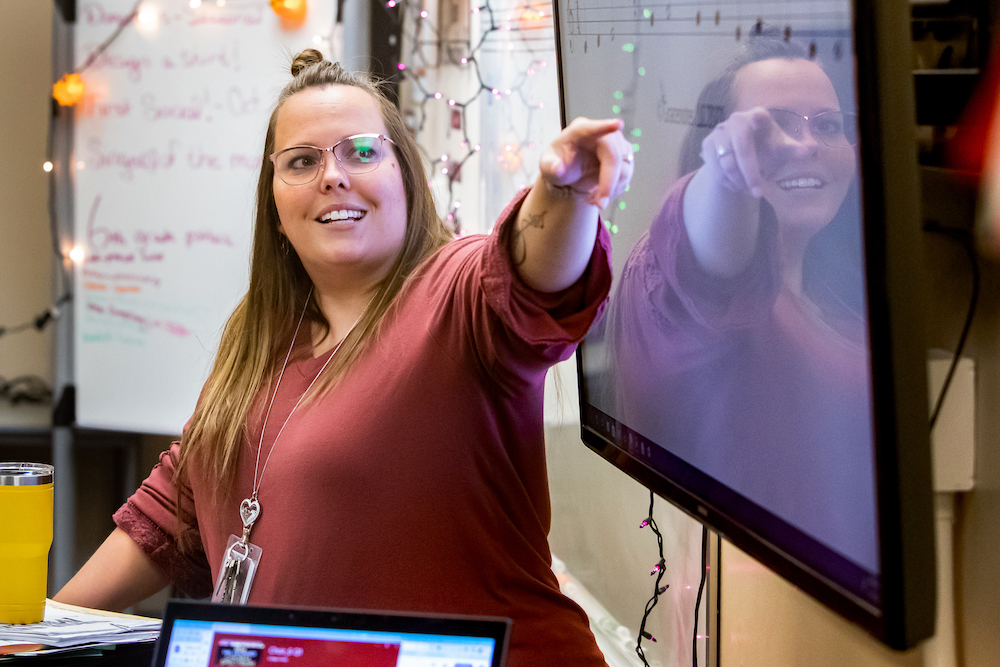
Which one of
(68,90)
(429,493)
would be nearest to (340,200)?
(429,493)

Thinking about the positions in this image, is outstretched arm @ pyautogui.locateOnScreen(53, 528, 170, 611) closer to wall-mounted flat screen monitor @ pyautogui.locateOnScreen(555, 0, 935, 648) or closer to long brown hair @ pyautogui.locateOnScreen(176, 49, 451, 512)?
long brown hair @ pyautogui.locateOnScreen(176, 49, 451, 512)

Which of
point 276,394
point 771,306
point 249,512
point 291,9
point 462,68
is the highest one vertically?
point 291,9

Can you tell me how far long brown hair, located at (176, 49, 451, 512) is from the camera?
3.31 ft

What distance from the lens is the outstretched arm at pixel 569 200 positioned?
0.57 m

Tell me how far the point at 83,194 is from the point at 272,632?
1.99 m

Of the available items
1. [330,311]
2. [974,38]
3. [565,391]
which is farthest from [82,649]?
[565,391]

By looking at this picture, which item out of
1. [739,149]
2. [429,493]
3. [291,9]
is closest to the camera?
[739,149]

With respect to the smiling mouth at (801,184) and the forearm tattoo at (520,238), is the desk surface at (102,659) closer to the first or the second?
the forearm tattoo at (520,238)

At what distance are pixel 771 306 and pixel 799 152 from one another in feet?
0.33

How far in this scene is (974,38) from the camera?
0.56 metres

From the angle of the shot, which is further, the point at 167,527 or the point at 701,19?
the point at 167,527

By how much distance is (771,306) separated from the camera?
0.52 meters

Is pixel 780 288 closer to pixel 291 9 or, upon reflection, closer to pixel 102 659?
pixel 102 659

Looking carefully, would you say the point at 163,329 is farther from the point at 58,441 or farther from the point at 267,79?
the point at 267,79
